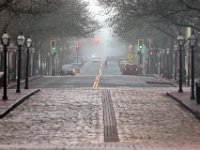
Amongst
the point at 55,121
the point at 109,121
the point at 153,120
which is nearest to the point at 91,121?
the point at 109,121

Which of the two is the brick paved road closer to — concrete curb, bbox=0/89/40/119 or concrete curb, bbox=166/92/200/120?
concrete curb, bbox=0/89/40/119

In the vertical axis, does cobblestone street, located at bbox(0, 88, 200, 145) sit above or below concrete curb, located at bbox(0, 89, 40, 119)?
below

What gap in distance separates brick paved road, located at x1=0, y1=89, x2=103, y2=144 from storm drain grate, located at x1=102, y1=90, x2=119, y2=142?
0.20 metres

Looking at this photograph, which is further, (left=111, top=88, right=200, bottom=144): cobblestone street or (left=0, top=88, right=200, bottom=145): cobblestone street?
(left=111, top=88, right=200, bottom=144): cobblestone street

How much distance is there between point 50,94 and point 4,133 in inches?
575

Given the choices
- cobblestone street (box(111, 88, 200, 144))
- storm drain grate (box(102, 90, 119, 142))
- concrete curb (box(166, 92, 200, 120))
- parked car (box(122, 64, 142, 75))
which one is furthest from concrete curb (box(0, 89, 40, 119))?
parked car (box(122, 64, 142, 75))

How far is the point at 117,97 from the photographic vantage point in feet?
95.8

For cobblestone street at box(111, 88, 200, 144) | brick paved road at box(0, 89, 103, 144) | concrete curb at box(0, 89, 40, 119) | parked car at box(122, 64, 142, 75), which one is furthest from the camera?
parked car at box(122, 64, 142, 75)

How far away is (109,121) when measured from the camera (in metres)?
20.0

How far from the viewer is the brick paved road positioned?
1588cm

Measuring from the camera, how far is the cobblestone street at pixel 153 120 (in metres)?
16.3

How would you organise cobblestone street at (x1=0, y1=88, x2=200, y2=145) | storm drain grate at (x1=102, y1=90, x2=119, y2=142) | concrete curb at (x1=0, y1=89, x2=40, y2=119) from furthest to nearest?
concrete curb at (x1=0, y1=89, x2=40, y2=119) → storm drain grate at (x1=102, y1=90, x2=119, y2=142) → cobblestone street at (x1=0, y1=88, x2=200, y2=145)

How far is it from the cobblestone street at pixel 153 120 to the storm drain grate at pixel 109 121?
0.59 feet

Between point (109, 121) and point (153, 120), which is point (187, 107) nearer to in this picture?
point (153, 120)
